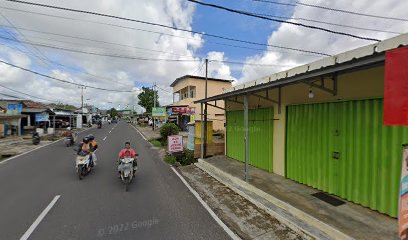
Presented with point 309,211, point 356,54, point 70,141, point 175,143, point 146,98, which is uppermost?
point 146,98

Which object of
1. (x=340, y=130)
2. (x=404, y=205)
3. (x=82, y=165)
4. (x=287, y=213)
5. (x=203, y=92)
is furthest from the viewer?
(x=203, y=92)

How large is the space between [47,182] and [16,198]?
151 cm

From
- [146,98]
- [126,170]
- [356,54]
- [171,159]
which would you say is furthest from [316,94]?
[146,98]

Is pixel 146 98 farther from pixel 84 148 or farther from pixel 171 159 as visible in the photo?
pixel 84 148

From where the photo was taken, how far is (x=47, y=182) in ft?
24.6

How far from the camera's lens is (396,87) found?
304cm

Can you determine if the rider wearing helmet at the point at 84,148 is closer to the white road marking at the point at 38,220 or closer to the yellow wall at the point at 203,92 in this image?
the white road marking at the point at 38,220

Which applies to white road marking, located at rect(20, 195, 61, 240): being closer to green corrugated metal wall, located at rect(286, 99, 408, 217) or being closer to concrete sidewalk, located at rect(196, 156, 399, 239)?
concrete sidewalk, located at rect(196, 156, 399, 239)

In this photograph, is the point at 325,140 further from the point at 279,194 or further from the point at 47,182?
the point at 47,182

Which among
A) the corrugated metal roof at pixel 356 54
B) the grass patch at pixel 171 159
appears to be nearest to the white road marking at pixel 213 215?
the grass patch at pixel 171 159

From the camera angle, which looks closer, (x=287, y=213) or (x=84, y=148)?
(x=287, y=213)

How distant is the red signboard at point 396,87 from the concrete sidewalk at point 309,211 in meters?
2.27

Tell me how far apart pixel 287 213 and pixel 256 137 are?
4.55 metres

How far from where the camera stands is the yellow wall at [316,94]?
4.95m
